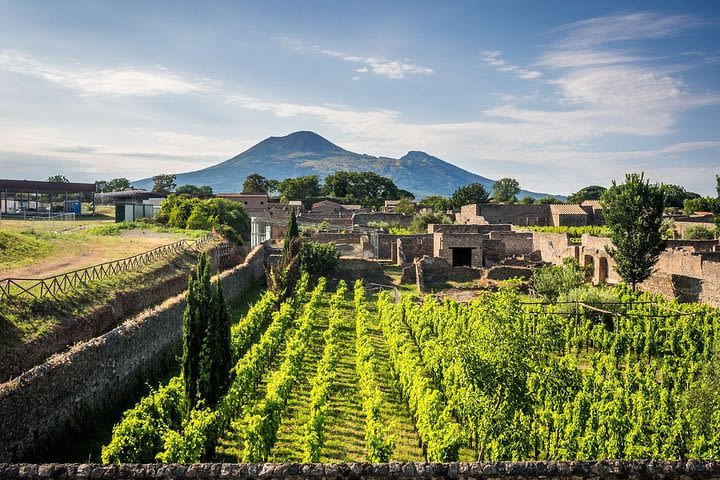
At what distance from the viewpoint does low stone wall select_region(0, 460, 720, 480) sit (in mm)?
8578

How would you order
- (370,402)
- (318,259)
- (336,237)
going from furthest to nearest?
(336,237) → (318,259) → (370,402)

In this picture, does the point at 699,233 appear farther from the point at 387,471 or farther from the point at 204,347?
the point at 387,471

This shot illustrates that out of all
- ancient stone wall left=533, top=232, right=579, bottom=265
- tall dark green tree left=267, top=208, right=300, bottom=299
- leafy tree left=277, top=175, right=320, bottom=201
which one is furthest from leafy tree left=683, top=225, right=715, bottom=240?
leafy tree left=277, top=175, right=320, bottom=201

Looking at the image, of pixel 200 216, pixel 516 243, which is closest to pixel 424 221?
pixel 516 243

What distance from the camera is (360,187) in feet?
417

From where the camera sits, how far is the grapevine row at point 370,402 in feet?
39.3

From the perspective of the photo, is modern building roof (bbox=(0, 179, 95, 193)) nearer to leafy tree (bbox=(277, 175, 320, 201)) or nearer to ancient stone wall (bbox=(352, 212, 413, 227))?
ancient stone wall (bbox=(352, 212, 413, 227))

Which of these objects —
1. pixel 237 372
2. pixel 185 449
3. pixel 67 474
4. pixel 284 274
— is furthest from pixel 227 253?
pixel 67 474

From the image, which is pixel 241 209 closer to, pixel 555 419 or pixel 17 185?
pixel 17 185

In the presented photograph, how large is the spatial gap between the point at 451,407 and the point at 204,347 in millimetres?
6260

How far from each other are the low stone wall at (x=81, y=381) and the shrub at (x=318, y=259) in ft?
57.8

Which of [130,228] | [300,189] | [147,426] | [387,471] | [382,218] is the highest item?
[300,189]

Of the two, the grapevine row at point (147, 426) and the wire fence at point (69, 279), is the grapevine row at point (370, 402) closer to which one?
the grapevine row at point (147, 426)

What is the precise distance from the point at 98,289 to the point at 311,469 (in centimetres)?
1636
